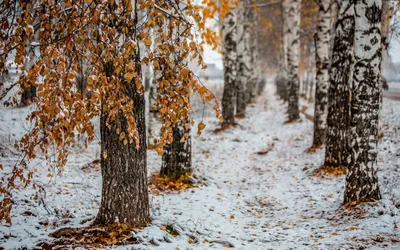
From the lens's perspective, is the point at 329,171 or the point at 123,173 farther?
the point at 329,171

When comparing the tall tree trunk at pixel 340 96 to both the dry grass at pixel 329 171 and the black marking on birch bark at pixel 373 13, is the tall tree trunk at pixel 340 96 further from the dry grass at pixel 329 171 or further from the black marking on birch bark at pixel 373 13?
the black marking on birch bark at pixel 373 13

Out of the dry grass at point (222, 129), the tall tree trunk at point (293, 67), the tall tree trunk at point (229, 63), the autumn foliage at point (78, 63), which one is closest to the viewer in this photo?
the autumn foliage at point (78, 63)

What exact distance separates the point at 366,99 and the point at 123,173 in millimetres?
4061

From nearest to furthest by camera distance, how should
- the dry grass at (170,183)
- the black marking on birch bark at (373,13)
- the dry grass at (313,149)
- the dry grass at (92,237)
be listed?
the dry grass at (92,237) < the black marking on birch bark at (373,13) < the dry grass at (170,183) < the dry grass at (313,149)

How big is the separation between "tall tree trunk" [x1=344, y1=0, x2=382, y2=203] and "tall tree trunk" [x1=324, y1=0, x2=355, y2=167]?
243cm

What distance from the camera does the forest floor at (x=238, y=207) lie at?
459cm

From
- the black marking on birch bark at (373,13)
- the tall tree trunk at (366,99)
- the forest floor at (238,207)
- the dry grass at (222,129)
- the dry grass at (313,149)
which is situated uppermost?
the black marking on birch bark at (373,13)

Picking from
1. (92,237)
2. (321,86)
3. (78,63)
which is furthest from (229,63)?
(78,63)

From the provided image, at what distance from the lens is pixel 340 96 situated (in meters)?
8.20

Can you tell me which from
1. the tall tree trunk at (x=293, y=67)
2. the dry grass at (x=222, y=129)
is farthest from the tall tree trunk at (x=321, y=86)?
the tall tree trunk at (x=293, y=67)

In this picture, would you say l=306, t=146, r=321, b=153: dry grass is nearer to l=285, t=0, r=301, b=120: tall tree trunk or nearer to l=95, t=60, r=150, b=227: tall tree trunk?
l=285, t=0, r=301, b=120: tall tree trunk

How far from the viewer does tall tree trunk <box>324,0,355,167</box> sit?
789cm

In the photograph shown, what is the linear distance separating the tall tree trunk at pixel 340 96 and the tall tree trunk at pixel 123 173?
533cm

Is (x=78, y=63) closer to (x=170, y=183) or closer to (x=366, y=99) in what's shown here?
(x=170, y=183)
